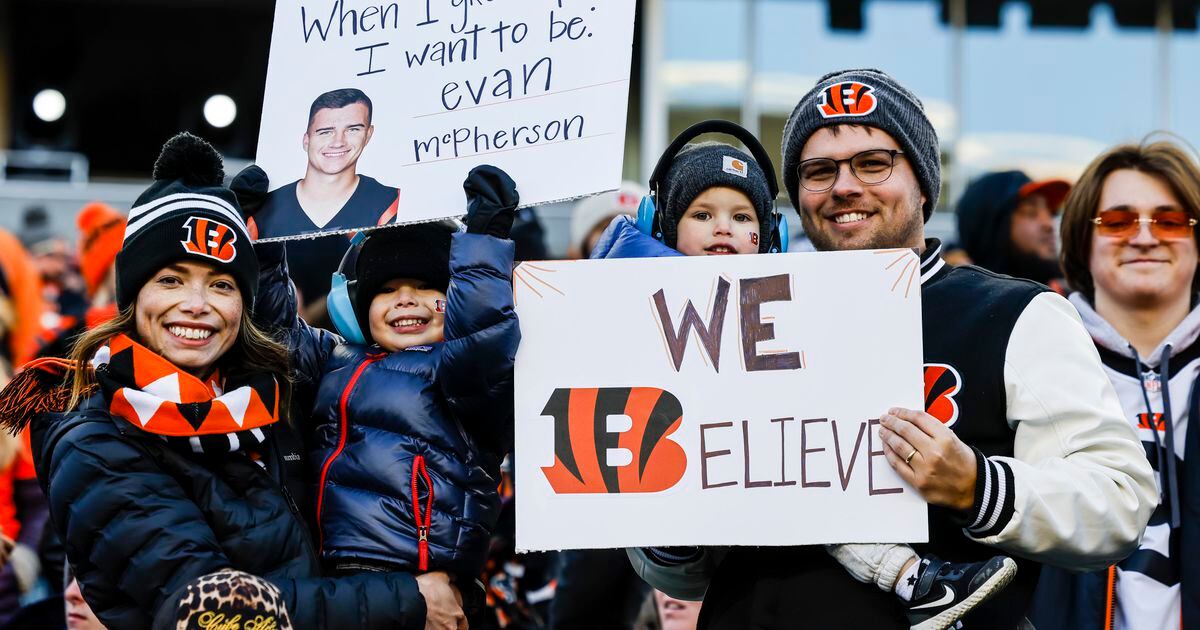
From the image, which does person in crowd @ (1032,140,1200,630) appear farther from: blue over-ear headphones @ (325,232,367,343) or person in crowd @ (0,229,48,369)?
person in crowd @ (0,229,48,369)

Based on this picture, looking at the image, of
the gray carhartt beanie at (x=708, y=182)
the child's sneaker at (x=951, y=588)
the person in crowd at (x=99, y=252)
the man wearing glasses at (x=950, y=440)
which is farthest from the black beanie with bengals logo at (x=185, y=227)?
the person in crowd at (x=99, y=252)

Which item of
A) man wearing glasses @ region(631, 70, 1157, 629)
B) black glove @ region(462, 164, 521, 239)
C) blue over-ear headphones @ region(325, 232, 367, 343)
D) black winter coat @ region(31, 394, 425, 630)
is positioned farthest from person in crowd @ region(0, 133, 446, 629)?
man wearing glasses @ region(631, 70, 1157, 629)

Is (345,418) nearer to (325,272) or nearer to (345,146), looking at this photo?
(345,146)

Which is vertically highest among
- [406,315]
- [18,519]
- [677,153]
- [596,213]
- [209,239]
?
[596,213]

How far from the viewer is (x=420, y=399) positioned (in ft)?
10.5

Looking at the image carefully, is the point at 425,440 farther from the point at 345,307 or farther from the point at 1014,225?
the point at 1014,225

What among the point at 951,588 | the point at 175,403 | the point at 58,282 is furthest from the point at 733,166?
the point at 58,282

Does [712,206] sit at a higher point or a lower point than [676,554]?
higher

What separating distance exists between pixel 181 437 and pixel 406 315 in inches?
25.9

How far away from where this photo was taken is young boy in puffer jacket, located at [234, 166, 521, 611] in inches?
119

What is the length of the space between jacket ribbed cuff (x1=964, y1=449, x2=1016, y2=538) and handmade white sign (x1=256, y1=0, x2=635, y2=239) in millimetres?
1016

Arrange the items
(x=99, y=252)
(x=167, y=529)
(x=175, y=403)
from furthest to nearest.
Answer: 1. (x=99, y=252)
2. (x=175, y=403)
3. (x=167, y=529)

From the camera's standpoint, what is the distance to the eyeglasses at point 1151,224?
155 inches

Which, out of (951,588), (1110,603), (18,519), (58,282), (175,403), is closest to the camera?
(951,588)
